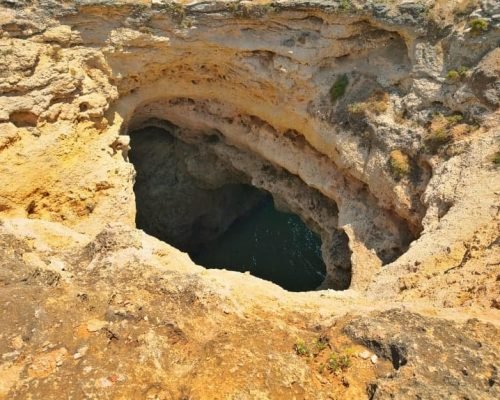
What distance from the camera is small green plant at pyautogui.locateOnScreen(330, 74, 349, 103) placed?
18891mm

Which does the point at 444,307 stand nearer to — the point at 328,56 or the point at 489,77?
the point at 489,77

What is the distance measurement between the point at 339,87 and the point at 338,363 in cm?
1327

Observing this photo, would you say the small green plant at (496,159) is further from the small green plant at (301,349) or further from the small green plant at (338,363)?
the small green plant at (301,349)

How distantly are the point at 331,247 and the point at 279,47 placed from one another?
29.8 feet

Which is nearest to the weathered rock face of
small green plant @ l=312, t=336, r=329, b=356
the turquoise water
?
small green plant @ l=312, t=336, r=329, b=356

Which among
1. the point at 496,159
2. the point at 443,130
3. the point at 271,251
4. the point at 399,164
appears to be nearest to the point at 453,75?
the point at 443,130

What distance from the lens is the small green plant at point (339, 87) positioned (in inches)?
744

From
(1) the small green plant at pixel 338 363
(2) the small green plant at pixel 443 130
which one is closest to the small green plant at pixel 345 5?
(2) the small green plant at pixel 443 130

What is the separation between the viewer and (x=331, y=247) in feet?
67.3

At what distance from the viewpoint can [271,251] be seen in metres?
28.0

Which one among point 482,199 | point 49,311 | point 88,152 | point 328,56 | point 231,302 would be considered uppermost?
point 328,56

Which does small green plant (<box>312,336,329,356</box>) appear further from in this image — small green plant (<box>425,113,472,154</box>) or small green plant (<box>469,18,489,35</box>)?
small green plant (<box>469,18,489,35</box>)

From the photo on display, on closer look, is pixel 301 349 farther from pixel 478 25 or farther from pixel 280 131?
pixel 280 131

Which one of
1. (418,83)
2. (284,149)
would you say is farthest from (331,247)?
(418,83)
